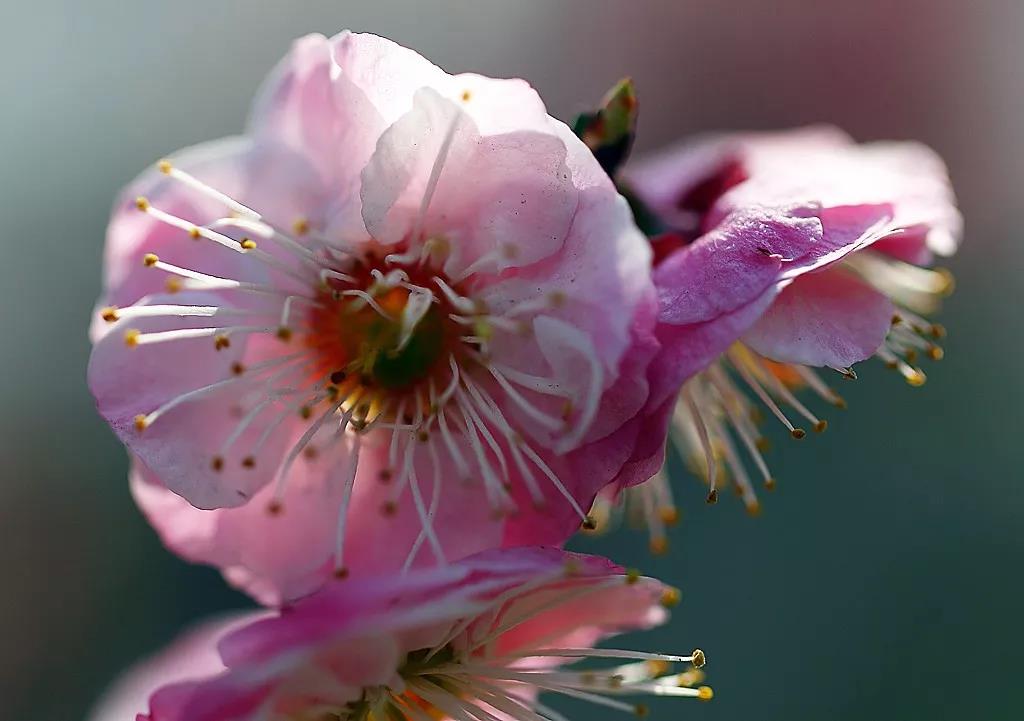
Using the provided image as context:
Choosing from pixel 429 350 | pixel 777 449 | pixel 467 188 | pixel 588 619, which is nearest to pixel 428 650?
pixel 588 619

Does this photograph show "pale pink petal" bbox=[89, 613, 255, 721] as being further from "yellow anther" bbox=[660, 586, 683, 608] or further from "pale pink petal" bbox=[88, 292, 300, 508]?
"yellow anther" bbox=[660, 586, 683, 608]

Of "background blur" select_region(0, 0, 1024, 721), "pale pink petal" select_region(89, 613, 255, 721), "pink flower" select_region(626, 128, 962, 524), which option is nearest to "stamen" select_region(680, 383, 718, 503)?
"pink flower" select_region(626, 128, 962, 524)

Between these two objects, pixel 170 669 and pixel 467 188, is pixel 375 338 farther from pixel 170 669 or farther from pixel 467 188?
pixel 170 669

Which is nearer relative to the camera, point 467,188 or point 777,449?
point 467,188

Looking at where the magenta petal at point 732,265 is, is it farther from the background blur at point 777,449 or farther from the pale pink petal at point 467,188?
the background blur at point 777,449

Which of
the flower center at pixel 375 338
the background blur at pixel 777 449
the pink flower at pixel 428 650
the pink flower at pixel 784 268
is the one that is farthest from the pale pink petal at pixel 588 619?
the background blur at pixel 777 449

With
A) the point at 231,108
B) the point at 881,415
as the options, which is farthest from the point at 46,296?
the point at 881,415
